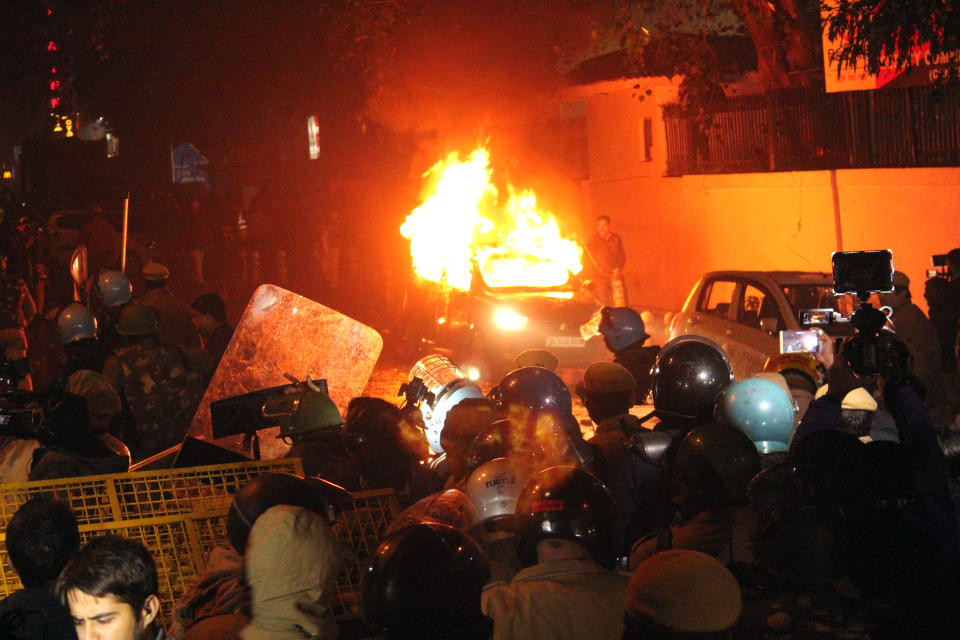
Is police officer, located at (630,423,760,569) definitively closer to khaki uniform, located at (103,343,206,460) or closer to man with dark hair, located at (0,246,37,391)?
khaki uniform, located at (103,343,206,460)

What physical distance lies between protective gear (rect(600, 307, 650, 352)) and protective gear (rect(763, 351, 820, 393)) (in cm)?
138

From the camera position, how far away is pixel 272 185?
3841 centimetres

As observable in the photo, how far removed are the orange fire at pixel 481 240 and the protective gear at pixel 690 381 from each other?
8751 mm

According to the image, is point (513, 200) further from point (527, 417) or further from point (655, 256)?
point (527, 417)

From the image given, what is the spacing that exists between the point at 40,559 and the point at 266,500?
0.79 meters

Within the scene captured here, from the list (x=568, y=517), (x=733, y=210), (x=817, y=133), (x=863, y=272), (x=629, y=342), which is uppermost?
(x=817, y=133)

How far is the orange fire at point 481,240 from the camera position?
49.6 feet

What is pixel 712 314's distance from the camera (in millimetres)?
12055

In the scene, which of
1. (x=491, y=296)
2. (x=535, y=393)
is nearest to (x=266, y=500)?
(x=535, y=393)

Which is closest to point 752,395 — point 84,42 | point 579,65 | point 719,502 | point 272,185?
point 719,502

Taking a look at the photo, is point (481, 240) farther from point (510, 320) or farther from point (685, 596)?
point (685, 596)

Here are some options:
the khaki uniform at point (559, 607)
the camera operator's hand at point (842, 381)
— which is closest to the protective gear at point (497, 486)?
the khaki uniform at point (559, 607)

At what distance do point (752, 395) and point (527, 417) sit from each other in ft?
3.62

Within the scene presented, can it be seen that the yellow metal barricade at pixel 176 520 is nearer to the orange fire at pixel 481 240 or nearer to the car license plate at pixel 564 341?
the car license plate at pixel 564 341
